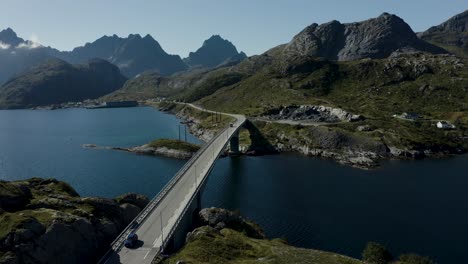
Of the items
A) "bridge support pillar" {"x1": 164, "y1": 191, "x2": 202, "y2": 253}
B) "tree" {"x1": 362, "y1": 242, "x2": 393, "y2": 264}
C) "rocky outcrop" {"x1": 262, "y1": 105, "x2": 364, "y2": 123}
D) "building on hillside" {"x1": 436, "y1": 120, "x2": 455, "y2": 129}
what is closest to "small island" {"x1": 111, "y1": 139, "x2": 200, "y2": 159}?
"rocky outcrop" {"x1": 262, "y1": 105, "x2": 364, "y2": 123}

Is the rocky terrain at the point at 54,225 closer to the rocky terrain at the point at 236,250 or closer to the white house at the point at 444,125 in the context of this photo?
the rocky terrain at the point at 236,250

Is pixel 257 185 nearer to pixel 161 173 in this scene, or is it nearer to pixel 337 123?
pixel 161 173

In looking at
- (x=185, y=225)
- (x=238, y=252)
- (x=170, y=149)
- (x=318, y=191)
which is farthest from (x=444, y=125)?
(x=238, y=252)

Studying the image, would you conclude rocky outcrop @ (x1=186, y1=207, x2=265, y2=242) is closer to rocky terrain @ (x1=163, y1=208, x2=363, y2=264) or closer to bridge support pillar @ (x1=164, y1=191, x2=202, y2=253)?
rocky terrain @ (x1=163, y1=208, x2=363, y2=264)

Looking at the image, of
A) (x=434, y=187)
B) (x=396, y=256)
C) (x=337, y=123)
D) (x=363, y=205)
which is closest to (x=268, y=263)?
(x=396, y=256)

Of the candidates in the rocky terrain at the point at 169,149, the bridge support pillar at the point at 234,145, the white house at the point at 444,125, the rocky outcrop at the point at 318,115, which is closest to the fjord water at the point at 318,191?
the rocky terrain at the point at 169,149
